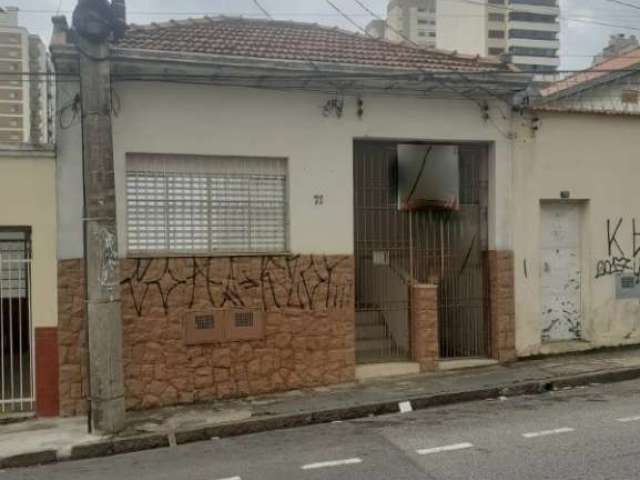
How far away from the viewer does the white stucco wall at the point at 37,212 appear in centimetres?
840

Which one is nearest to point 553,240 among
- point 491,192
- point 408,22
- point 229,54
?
point 491,192

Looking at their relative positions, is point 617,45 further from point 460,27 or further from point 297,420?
point 460,27

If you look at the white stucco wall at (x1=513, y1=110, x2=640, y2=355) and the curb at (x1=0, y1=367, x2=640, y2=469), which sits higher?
the white stucco wall at (x1=513, y1=110, x2=640, y2=355)

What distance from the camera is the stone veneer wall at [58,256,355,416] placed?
8.59 meters

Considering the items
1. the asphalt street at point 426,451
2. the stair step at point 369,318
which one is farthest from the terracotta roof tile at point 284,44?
the asphalt street at point 426,451

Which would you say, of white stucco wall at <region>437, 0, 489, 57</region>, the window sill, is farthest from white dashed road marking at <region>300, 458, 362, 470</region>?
white stucco wall at <region>437, 0, 489, 57</region>

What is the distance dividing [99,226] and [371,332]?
4.59 metres

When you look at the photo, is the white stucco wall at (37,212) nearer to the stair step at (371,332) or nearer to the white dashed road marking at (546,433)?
the stair step at (371,332)

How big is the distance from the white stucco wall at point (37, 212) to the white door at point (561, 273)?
7.15m

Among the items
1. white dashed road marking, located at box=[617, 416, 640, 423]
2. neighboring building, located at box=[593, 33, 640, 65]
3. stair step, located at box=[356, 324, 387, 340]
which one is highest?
neighboring building, located at box=[593, 33, 640, 65]

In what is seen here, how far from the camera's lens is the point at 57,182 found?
8.52 m

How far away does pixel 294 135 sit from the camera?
9.52 m

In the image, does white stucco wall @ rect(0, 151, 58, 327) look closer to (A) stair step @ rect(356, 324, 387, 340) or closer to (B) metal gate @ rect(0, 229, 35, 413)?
(B) metal gate @ rect(0, 229, 35, 413)

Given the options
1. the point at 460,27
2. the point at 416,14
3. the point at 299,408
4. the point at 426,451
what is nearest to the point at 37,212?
the point at 299,408
